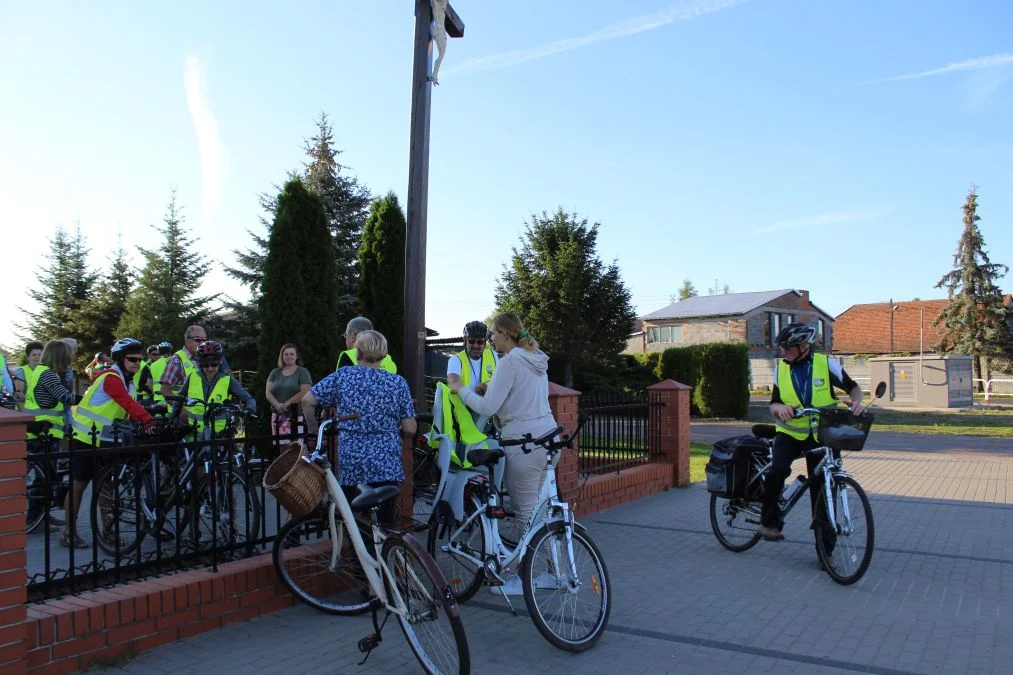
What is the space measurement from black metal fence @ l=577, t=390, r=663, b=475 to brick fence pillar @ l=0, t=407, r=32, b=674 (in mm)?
5650

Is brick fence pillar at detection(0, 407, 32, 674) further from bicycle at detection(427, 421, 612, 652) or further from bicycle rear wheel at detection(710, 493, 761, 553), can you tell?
bicycle rear wheel at detection(710, 493, 761, 553)

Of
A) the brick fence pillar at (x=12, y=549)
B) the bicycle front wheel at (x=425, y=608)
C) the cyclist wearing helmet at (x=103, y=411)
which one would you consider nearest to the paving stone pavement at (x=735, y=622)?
the bicycle front wheel at (x=425, y=608)

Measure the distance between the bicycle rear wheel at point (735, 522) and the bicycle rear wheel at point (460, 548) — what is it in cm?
251

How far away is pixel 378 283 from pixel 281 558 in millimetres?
13475

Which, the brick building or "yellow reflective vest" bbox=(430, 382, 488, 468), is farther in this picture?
the brick building

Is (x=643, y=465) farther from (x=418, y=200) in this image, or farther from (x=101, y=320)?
(x=101, y=320)

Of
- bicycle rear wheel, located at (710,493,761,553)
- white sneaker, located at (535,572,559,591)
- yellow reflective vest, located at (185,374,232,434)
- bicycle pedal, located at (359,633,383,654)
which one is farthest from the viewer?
bicycle rear wheel, located at (710,493,761,553)

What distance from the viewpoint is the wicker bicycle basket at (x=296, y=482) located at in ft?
13.9

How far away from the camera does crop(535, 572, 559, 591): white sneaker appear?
165 inches

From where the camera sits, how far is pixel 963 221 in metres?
63.2

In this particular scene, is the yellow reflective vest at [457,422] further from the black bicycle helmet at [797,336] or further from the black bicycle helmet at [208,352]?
the black bicycle helmet at [797,336]

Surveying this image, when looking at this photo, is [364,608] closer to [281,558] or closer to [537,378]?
[281,558]

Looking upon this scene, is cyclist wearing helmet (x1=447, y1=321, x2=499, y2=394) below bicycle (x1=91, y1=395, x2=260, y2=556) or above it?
above

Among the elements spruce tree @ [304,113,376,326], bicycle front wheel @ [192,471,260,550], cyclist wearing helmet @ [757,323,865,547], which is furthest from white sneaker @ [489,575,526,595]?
spruce tree @ [304,113,376,326]
